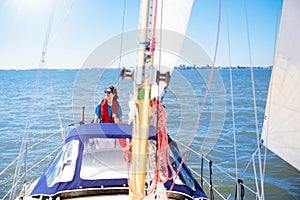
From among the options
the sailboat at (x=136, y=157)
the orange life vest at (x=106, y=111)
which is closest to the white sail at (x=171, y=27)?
the sailboat at (x=136, y=157)

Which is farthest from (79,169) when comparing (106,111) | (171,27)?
(171,27)

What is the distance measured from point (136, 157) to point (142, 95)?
1.54 ft

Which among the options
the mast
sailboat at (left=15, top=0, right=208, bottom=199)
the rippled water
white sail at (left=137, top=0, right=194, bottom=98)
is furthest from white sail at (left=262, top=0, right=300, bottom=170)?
the mast

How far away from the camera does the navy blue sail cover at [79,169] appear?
10.1 feet

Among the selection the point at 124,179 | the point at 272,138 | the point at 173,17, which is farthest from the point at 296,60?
the point at 124,179

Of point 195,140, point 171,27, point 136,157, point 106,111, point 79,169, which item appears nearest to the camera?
point 136,157

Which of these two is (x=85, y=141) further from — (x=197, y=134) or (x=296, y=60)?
(x=197, y=134)

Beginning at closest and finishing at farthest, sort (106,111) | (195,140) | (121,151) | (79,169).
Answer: (79,169) → (121,151) → (106,111) → (195,140)

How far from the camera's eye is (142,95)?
2.03 metres

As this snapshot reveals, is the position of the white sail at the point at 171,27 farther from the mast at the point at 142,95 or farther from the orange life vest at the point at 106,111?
the mast at the point at 142,95

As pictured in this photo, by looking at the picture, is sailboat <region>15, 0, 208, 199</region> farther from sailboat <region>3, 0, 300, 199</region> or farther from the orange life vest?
the orange life vest

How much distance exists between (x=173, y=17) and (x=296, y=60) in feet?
6.49

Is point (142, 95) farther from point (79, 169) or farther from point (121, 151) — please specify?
point (121, 151)

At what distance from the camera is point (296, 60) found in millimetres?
3314
